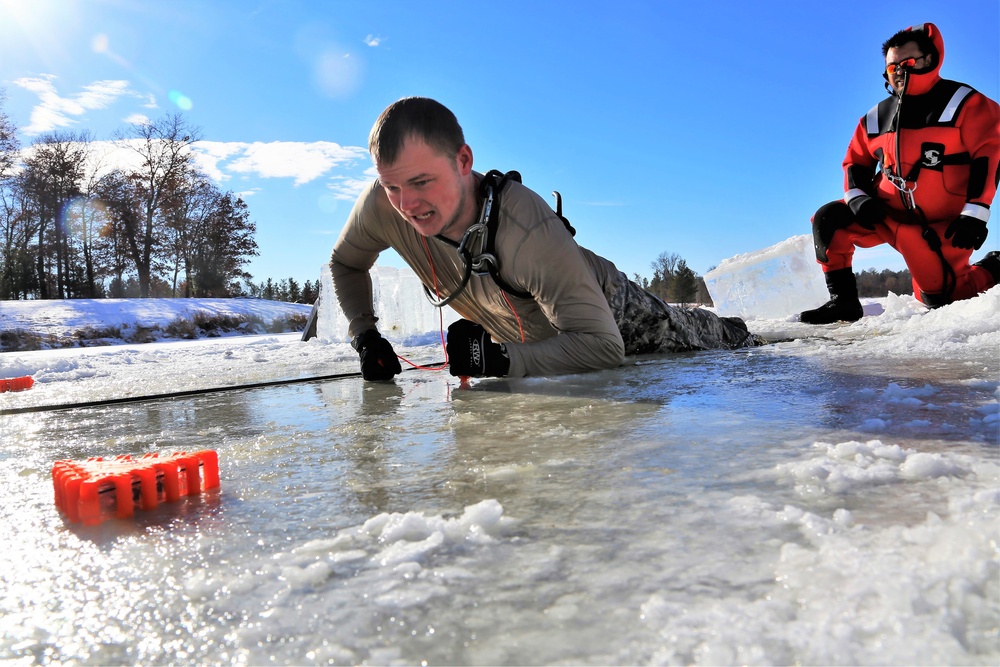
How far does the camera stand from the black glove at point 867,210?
554 cm

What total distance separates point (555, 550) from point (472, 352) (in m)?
1.83

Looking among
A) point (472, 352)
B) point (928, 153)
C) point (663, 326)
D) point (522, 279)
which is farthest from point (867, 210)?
point (472, 352)

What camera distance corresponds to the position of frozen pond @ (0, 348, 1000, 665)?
0.72 m

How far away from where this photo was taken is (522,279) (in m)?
2.85

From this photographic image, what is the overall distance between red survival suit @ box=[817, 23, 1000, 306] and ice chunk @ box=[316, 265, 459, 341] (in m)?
4.81

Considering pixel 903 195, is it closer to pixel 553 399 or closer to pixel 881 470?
pixel 553 399

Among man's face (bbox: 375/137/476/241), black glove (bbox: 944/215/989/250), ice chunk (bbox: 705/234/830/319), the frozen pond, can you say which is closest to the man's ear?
man's face (bbox: 375/137/476/241)

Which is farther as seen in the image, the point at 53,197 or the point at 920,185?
the point at 53,197

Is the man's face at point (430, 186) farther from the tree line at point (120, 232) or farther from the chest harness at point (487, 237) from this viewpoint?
the tree line at point (120, 232)

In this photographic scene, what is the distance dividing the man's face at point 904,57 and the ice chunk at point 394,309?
534 centimetres

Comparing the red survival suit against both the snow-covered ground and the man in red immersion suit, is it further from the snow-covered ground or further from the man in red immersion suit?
the snow-covered ground

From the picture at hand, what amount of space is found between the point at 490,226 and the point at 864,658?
2.33 meters

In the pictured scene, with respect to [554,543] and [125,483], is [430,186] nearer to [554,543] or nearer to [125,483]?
[125,483]

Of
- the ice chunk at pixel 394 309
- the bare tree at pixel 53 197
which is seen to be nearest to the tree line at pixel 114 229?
the bare tree at pixel 53 197
